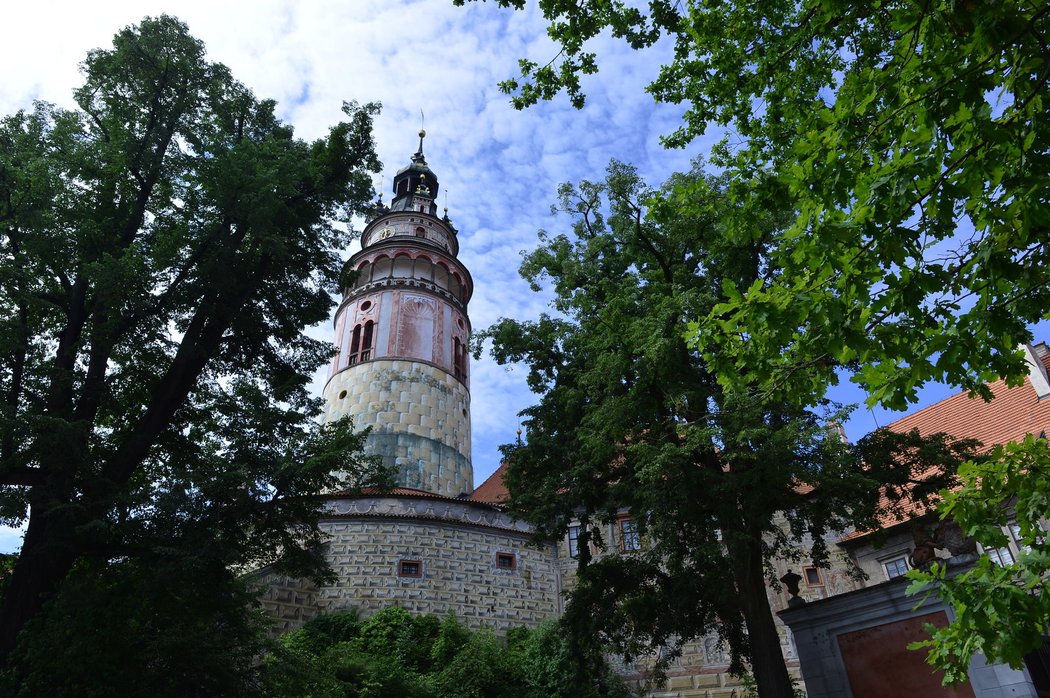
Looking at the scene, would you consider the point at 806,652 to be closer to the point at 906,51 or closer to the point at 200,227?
the point at 906,51

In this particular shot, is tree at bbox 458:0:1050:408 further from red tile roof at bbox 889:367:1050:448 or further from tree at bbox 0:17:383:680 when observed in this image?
red tile roof at bbox 889:367:1050:448

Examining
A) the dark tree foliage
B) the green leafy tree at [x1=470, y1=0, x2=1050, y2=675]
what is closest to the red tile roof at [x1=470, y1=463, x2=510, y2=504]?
the dark tree foliage

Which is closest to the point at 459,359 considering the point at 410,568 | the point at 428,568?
the point at 428,568

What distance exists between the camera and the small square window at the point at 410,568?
18.9 metres

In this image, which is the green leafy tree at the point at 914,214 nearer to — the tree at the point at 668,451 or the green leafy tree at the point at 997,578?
the green leafy tree at the point at 997,578

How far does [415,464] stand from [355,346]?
5.60 metres

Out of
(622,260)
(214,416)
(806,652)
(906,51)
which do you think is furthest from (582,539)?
(906,51)

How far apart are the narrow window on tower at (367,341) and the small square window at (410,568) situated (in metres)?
8.38

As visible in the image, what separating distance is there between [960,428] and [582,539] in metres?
12.1

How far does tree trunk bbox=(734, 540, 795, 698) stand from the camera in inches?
368

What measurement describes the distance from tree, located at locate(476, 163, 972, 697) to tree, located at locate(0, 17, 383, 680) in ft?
12.3

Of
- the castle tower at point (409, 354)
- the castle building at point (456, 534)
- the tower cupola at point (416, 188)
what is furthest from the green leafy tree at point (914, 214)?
the tower cupola at point (416, 188)

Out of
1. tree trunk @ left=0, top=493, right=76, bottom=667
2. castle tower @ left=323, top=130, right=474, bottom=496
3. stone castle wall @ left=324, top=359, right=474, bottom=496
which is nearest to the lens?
tree trunk @ left=0, top=493, right=76, bottom=667

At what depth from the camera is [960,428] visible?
1836cm
